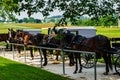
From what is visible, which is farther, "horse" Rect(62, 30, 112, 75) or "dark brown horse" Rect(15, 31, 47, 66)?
"dark brown horse" Rect(15, 31, 47, 66)

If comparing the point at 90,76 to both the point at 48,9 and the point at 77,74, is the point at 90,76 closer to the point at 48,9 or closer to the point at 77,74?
the point at 77,74

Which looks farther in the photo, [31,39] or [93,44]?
[31,39]

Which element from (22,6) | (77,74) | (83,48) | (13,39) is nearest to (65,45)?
(83,48)

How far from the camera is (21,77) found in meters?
14.3

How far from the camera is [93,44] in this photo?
53.7 ft

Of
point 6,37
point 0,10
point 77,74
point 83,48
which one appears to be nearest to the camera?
point 77,74

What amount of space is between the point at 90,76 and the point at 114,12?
6.27m

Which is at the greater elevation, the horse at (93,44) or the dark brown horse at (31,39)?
the horse at (93,44)

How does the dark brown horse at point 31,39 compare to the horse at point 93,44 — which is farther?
the dark brown horse at point 31,39

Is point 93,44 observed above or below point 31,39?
above

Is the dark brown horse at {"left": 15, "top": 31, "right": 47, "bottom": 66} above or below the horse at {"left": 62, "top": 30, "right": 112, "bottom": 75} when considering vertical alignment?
below

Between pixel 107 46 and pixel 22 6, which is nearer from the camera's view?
pixel 107 46

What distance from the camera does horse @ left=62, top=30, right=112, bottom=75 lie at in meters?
15.9

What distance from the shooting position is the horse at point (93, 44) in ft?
52.3
